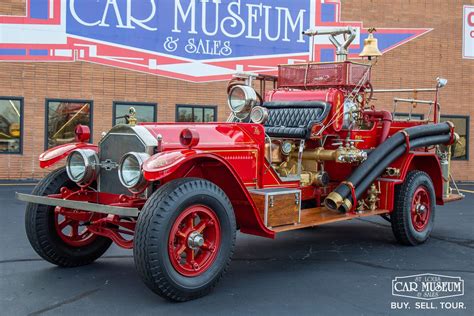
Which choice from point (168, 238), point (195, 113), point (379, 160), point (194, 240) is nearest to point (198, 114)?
point (195, 113)

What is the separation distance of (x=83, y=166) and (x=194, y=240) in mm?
1367

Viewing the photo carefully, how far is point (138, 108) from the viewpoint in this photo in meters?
14.3

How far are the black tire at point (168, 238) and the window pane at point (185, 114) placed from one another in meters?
10.2

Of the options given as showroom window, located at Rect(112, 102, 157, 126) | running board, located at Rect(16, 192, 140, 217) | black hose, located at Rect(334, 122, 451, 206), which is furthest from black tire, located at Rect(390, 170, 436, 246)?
showroom window, located at Rect(112, 102, 157, 126)

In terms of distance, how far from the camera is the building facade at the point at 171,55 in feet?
44.2

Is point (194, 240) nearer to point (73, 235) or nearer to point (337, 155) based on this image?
point (73, 235)

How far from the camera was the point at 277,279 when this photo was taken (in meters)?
5.17

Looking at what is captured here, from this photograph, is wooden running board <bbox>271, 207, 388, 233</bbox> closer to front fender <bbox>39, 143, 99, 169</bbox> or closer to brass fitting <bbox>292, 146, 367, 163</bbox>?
brass fitting <bbox>292, 146, 367, 163</bbox>

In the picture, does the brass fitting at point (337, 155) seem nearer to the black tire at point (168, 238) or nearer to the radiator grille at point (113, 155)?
the black tire at point (168, 238)

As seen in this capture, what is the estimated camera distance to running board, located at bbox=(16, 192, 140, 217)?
13.9 ft

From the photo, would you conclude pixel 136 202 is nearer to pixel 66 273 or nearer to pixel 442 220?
pixel 66 273

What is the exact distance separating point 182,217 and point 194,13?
10.9 m

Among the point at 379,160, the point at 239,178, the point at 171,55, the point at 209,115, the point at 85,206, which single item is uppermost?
the point at 171,55

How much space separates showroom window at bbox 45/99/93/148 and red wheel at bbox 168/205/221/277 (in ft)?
32.4
